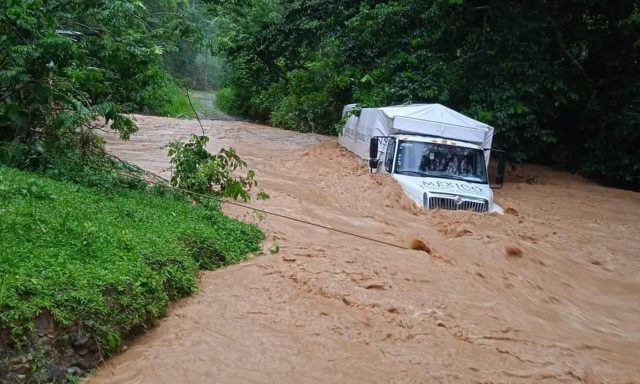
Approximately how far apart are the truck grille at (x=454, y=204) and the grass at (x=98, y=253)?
12.4 feet

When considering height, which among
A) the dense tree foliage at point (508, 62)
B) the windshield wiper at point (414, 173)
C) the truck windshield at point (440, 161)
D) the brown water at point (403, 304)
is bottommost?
the brown water at point (403, 304)

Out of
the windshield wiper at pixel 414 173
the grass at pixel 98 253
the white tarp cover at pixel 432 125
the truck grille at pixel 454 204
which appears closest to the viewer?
the grass at pixel 98 253

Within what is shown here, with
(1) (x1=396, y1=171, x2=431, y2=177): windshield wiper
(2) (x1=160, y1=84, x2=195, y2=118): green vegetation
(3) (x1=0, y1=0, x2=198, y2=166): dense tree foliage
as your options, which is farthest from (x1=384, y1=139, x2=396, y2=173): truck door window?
(2) (x1=160, y1=84, x2=195, y2=118): green vegetation

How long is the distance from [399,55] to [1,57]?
38.5 ft

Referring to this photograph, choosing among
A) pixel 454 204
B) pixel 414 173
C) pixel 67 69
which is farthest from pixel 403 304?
pixel 414 173

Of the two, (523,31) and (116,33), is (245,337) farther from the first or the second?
(523,31)

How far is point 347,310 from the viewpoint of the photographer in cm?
584

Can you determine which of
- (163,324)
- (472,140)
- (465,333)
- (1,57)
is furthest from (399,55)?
(163,324)

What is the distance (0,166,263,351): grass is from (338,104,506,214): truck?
4064 millimetres

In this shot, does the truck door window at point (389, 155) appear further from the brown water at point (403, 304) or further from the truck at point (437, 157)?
the brown water at point (403, 304)

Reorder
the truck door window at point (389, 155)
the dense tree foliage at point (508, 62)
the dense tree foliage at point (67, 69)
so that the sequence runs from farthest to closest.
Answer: the dense tree foliage at point (508, 62) < the truck door window at point (389, 155) < the dense tree foliage at point (67, 69)

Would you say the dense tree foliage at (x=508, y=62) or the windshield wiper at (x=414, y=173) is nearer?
the windshield wiper at (x=414, y=173)

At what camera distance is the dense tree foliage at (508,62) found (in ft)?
52.2

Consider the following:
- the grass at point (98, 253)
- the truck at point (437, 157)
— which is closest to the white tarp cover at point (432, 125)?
the truck at point (437, 157)
